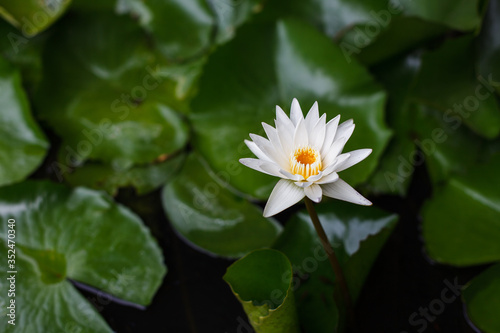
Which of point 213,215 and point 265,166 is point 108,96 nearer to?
point 213,215

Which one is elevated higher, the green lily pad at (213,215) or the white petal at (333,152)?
the white petal at (333,152)

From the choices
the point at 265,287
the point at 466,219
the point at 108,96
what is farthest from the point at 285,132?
the point at 108,96

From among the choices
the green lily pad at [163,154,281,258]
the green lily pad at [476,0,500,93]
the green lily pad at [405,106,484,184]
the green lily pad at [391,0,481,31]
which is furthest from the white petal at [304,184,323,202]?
the green lily pad at [391,0,481,31]

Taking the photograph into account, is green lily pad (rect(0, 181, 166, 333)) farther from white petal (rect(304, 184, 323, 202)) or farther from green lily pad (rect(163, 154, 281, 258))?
white petal (rect(304, 184, 323, 202))

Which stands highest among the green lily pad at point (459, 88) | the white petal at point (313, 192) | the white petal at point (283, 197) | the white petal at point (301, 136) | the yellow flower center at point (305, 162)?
the white petal at point (301, 136)

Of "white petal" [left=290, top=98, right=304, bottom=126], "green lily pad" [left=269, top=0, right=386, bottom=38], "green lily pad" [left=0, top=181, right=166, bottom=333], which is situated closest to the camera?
"white petal" [left=290, top=98, right=304, bottom=126]

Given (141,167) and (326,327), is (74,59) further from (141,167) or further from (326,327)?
(326,327)

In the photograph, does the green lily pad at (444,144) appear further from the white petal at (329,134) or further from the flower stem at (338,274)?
the white petal at (329,134)

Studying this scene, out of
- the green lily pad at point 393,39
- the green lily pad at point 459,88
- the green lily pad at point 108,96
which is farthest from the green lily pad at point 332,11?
the green lily pad at point 108,96
